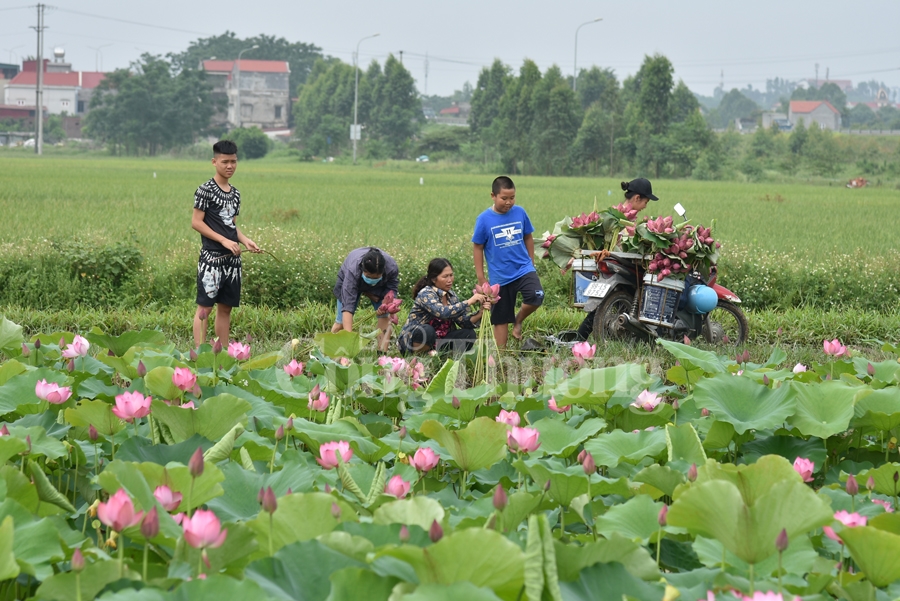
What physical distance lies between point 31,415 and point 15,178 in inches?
1010

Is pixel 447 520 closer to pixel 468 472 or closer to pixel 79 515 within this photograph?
pixel 468 472

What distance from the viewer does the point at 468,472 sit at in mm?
2426

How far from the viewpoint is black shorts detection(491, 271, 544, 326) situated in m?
6.59

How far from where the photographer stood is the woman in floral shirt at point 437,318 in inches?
243

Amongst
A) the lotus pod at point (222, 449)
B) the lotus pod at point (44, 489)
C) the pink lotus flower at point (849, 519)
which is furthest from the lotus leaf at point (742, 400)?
the lotus pod at point (44, 489)

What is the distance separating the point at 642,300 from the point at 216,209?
9.27 ft

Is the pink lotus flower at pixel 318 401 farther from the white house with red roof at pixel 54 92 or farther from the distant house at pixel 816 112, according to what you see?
the distant house at pixel 816 112

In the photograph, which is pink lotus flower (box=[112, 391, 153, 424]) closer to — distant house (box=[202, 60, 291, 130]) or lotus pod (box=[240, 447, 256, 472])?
lotus pod (box=[240, 447, 256, 472])

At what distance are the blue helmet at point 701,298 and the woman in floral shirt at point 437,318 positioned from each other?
58.3 inches

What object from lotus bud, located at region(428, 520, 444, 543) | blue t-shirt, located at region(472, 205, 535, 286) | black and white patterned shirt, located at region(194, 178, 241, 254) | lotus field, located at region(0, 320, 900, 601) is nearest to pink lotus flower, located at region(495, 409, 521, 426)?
lotus field, located at region(0, 320, 900, 601)

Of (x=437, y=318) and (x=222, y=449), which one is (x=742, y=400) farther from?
(x=437, y=318)

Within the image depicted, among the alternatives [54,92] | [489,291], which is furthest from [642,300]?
[54,92]

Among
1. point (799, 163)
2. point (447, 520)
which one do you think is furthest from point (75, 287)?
point (799, 163)

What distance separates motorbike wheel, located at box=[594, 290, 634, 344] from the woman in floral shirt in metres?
0.88
